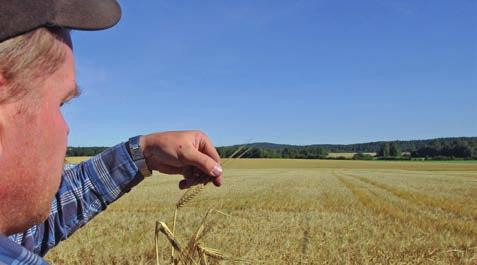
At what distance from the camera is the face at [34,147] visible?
854mm

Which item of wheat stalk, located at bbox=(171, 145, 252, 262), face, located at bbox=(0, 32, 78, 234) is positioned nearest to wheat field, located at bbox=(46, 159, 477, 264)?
wheat stalk, located at bbox=(171, 145, 252, 262)

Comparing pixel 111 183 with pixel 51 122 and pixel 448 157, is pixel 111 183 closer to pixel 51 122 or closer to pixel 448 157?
pixel 51 122

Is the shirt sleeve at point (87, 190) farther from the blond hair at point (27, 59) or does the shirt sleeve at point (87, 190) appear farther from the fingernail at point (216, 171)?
the blond hair at point (27, 59)

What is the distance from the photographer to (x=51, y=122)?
96cm

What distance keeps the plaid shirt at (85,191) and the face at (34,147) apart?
0.77 meters

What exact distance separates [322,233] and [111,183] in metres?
5.41

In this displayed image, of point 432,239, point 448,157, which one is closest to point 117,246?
point 432,239

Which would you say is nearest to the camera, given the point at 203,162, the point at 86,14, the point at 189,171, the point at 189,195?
the point at 86,14

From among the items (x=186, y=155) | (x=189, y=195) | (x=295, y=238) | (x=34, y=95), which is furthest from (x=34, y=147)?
(x=295, y=238)

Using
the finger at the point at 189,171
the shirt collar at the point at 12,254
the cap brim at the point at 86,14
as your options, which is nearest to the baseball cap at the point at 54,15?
the cap brim at the point at 86,14

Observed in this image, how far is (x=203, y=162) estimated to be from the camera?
1602 millimetres

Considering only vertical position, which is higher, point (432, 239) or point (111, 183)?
point (111, 183)

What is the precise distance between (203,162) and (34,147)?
74cm

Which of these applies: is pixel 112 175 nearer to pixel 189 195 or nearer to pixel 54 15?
pixel 189 195
